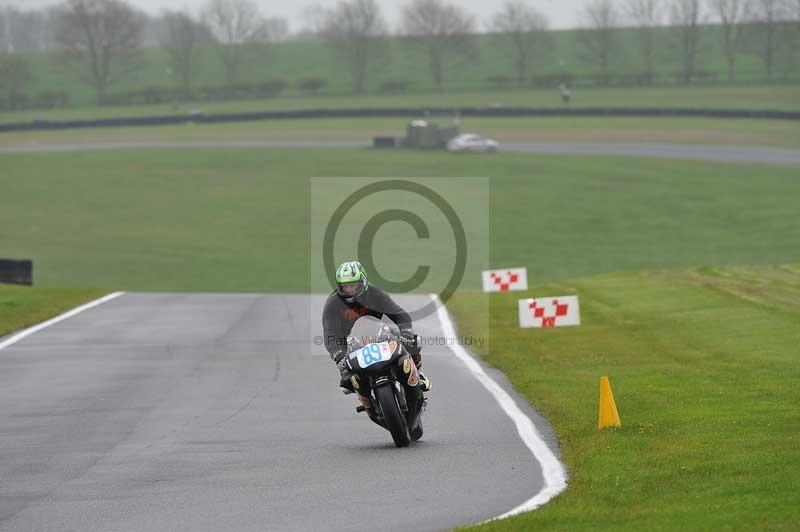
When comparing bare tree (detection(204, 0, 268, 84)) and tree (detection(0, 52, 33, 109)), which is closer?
tree (detection(0, 52, 33, 109))

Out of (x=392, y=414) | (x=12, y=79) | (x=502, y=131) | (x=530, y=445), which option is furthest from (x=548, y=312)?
(x=12, y=79)

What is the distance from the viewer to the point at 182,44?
124750mm

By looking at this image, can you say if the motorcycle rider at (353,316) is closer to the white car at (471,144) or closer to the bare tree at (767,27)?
the white car at (471,144)

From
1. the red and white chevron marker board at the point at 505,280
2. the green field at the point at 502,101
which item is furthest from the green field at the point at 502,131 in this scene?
the red and white chevron marker board at the point at 505,280

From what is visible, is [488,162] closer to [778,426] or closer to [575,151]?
[575,151]

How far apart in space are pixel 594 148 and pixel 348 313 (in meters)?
61.3

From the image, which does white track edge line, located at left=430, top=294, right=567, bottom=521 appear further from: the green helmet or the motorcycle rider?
the green helmet

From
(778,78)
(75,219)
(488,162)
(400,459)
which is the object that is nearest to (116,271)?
(75,219)

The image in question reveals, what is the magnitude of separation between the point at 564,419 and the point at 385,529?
5.05m

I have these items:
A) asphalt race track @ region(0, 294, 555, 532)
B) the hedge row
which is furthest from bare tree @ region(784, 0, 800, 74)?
asphalt race track @ region(0, 294, 555, 532)

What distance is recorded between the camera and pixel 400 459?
10.7 meters

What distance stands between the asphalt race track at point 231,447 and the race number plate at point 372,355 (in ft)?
2.77

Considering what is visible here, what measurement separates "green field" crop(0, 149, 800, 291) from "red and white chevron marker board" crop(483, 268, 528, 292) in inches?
346

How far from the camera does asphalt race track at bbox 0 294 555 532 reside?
873 cm
